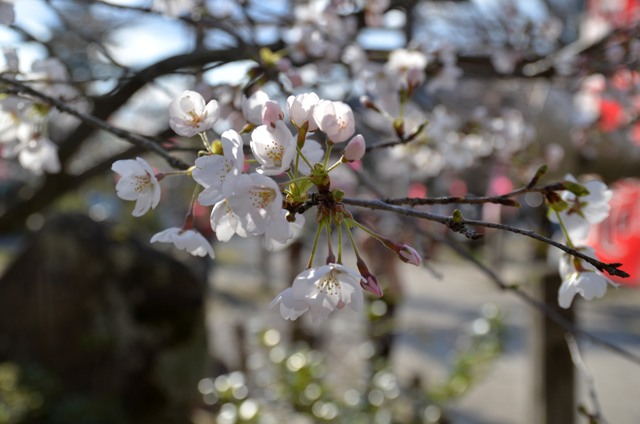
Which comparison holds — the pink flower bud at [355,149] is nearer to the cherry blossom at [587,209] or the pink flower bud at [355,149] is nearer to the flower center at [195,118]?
the flower center at [195,118]

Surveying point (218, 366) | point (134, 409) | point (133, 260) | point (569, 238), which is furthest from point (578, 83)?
point (218, 366)

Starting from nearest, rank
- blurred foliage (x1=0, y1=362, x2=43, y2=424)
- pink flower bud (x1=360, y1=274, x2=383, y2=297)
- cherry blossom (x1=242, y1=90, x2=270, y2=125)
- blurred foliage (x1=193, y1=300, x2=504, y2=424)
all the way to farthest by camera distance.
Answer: pink flower bud (x1=360, y1=274, x2=383, y2=297) → cherry blossom (x1=242, y1=90, x2=270, y2=125) → blurred foliage (x1=193, y1=300, x2=504, y2=424) → blurred foliage (x1=0, y1=362, x2=43, y2=424)

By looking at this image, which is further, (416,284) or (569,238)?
(416,284)

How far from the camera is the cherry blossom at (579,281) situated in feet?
2.61

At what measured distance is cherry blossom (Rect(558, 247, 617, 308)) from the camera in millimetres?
795

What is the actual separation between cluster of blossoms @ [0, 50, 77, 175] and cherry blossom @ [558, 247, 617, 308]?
90 cm

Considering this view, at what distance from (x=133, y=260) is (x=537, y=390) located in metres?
2.60

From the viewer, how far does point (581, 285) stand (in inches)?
31.6

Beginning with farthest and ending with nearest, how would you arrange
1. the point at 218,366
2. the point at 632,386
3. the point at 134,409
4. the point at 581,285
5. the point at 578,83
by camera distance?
1. the point at 218,366
2. the point at 632,386
3. the point at 134,409
4. the point at 578,83
5. the point at 581,285

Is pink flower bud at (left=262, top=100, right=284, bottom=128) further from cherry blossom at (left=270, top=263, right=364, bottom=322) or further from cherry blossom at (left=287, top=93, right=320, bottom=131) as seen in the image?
cherry blossom at (left=270, top=263, right=364, bottom=322)

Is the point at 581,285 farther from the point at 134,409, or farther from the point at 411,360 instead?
the point at 411,360

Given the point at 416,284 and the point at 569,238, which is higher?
the point at 569,238

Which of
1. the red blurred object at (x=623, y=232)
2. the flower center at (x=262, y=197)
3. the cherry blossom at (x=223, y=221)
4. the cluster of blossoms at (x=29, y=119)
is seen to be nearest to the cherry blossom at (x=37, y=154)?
the cluster of blossoms at (x=29, y=119)

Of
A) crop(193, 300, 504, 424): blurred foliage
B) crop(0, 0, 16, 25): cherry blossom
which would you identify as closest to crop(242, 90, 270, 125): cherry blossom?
crop(0, 0, 16, 25): cherry blossom
